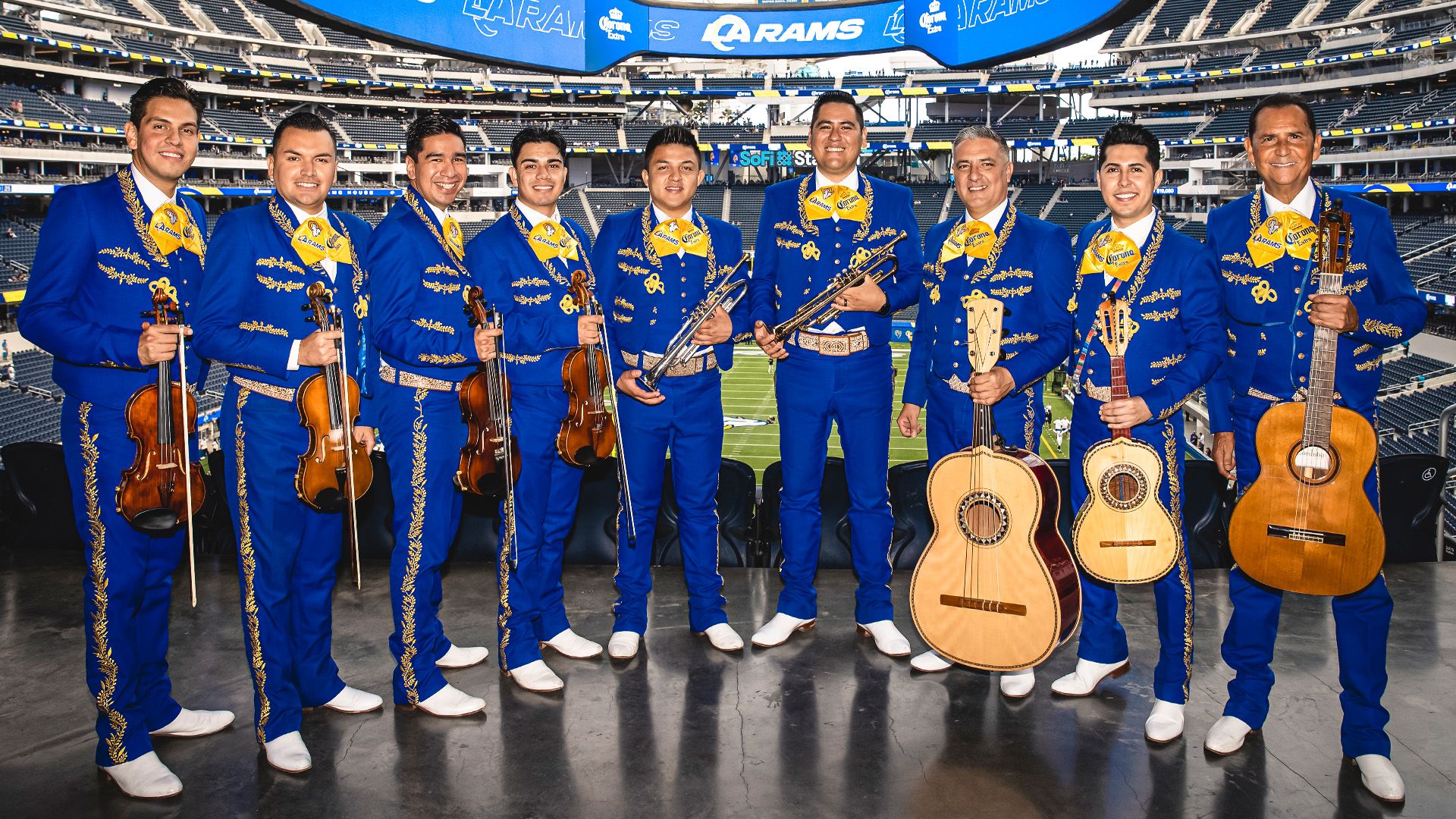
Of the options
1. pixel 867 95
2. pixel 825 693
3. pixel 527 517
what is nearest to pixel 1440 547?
pixel 825 693

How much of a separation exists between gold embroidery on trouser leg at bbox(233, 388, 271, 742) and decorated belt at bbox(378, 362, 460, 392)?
56 centimetres

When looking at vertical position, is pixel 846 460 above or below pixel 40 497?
above

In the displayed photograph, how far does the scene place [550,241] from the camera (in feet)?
14.5

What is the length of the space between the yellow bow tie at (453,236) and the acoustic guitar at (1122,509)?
100 inches

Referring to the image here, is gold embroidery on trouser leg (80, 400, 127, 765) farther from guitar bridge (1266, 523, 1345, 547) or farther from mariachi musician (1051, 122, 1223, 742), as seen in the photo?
guitar bridge (1266, 523, 1345, 547)

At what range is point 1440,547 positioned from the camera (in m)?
6.06

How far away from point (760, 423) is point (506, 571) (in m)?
18.4

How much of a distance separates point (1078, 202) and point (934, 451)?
42.4m

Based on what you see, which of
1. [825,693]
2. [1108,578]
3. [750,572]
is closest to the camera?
[1108,578]

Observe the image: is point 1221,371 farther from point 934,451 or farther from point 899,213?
point 899,213

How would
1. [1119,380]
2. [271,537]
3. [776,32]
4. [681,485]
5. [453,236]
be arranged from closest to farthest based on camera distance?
1. [271,537]
2. [1119,380]
3. [453,236]
4. [681,485]
5. [776,32]

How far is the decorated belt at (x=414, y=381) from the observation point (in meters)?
4.05

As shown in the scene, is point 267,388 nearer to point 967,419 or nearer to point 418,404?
point 418,404

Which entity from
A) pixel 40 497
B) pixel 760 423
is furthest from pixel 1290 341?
pixel 760 423
